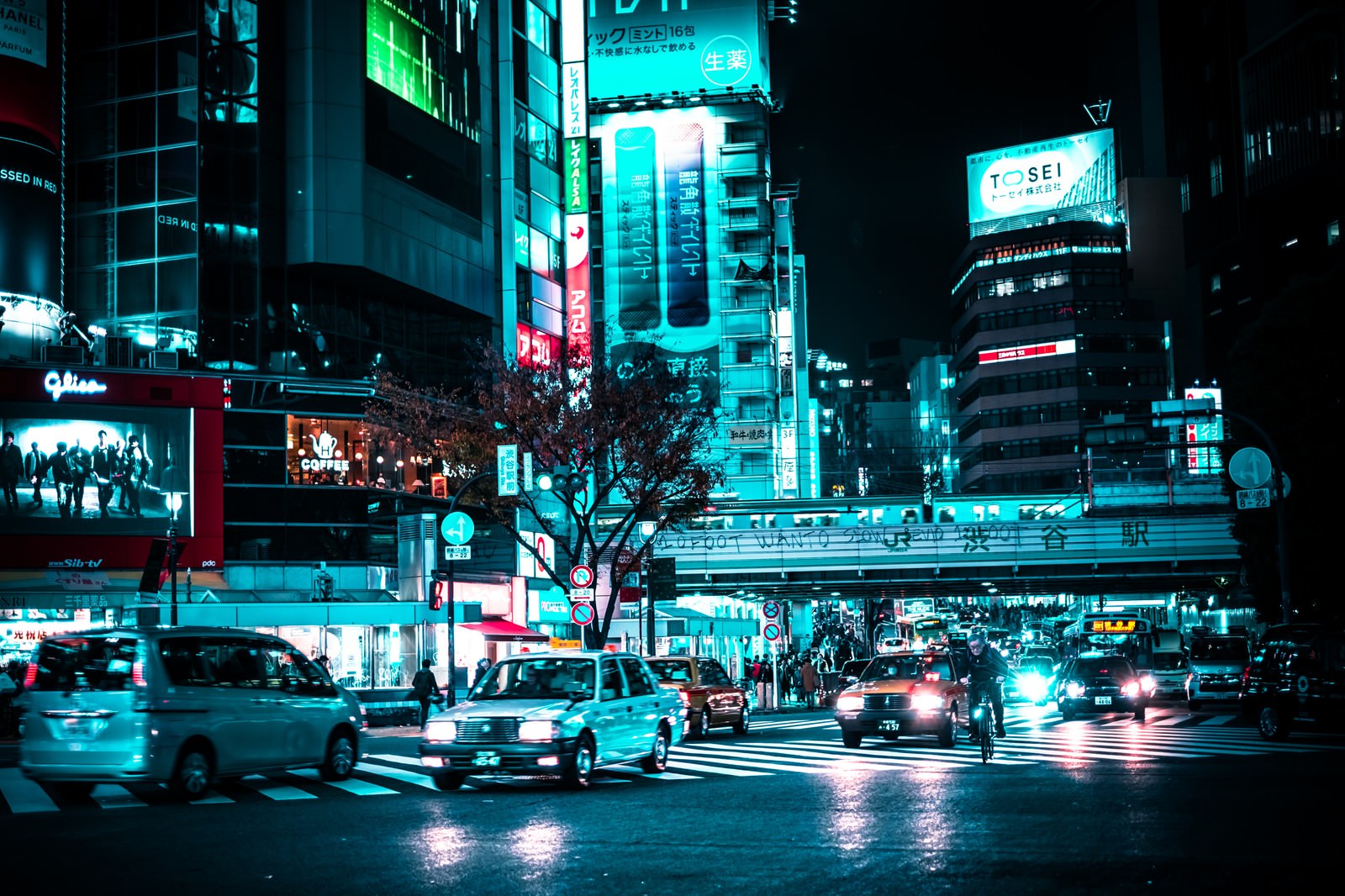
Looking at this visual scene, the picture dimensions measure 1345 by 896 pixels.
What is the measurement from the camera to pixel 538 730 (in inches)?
640

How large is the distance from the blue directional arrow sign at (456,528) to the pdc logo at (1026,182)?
96.0 metres

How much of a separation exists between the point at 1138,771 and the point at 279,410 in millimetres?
35584

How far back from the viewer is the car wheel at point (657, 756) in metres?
19.1

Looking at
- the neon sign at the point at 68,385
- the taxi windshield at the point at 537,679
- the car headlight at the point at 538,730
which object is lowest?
the car headlight at the point at 538,730

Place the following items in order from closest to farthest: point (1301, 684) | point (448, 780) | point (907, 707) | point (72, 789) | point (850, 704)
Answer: point (72, 789) < point (448, 780) < point (1301, 684) < point (907, 707) < point (850, 704)

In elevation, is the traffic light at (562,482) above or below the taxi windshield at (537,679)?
above

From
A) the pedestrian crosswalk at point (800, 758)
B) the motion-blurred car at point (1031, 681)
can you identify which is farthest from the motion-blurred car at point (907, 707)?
the motion-blurred car at point (1031, 681)

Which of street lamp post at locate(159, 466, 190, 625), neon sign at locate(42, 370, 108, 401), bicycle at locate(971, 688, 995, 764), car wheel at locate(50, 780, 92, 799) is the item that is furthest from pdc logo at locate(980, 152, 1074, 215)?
car wheel at locate(50, 780, 92, 799)

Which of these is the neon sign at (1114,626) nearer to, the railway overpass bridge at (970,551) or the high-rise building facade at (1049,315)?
the railway overpass bridge at (970,551)

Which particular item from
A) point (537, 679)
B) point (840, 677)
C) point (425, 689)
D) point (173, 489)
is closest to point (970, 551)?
point (840, 677)

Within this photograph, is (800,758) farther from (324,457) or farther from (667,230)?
(667,230)

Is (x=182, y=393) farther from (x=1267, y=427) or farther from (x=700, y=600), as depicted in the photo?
(x=700, y=600)

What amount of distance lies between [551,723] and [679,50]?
80.2 metres

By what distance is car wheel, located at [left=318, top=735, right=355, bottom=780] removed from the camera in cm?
1777
